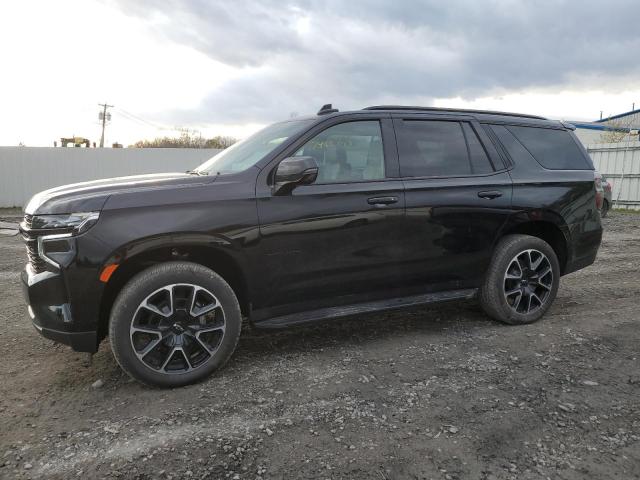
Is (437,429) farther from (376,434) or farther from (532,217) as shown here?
→ (532,217)

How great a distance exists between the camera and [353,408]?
9.27ft

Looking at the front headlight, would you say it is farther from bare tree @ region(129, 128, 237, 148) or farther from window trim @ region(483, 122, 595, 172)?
bare tree @ region(129, 128, 237, 148)

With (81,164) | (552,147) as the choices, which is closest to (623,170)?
(552,147)

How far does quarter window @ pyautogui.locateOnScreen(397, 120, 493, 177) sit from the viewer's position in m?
3.81

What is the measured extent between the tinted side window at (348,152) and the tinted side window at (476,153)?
912mm

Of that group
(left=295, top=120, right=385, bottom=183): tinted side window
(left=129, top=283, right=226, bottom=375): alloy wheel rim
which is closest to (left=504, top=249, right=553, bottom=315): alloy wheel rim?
(left=295, top=120, right=385, bottom=183): tinted side window

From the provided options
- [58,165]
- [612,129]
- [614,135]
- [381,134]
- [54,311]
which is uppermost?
[612,129]

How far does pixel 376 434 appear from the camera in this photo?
2.56 meters

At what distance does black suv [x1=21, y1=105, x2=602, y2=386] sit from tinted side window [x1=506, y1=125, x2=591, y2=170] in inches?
0.5

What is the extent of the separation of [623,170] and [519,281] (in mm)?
15510

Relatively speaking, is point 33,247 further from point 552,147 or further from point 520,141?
point 552,147

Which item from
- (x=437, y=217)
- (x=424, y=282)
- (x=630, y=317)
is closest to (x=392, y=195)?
(x=437, y=217)

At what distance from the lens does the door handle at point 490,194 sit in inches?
157

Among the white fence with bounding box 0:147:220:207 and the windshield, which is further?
the white fence with bounding box 0:147:220:207
